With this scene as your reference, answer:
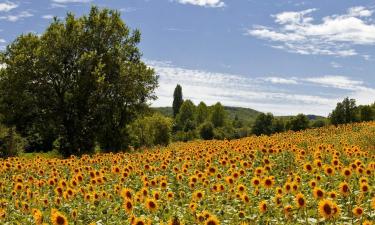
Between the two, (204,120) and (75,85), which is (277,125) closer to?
(204,120)

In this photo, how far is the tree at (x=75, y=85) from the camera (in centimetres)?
4025

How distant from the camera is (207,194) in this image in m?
12.8

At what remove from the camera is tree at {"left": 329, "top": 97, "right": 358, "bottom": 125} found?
7012 centimetres

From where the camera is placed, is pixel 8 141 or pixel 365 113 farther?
pixel 365 113

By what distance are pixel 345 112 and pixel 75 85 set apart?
1791 inches

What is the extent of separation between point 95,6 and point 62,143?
43.7ft

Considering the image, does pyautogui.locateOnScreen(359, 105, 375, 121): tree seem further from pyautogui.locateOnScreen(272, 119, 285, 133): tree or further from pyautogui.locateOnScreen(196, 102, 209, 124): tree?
pyautogui.locateOnScreen(196, 102, 209, 124): tree

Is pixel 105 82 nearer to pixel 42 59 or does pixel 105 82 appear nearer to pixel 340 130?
pixel 42 59

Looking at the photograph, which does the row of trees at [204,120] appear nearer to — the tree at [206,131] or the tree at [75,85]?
the tree at [206,131]

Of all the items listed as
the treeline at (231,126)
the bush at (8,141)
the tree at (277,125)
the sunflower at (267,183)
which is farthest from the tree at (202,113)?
the sunflower at (267,183)

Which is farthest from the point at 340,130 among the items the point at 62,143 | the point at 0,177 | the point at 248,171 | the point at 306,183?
the point at 62,143

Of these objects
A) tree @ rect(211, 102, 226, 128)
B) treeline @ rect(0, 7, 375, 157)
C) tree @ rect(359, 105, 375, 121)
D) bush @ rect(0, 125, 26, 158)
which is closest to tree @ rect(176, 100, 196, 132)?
tree @ rect(211, 102, 226, 128)

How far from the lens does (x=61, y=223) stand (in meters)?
8.34

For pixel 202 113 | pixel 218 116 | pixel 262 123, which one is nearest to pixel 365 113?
pixel 262 123
